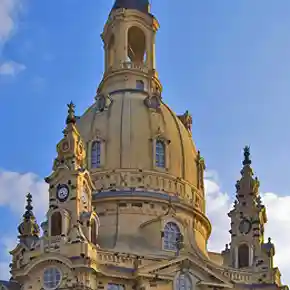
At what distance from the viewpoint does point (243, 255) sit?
71.2 m

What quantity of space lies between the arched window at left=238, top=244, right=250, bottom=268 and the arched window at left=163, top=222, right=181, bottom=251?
5256 millimetres

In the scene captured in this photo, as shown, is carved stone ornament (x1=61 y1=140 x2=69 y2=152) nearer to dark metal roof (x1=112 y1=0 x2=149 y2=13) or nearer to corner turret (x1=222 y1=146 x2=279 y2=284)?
corner turret (x1=222 y1=146 x2=279 y2=284)

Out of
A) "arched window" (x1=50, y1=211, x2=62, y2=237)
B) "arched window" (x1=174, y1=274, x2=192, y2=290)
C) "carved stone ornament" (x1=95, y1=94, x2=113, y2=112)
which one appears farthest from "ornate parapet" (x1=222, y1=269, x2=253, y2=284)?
"carved stone ornament" (x1=95, y1=94, x2=113, y2=112)

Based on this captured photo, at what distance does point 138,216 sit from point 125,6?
68.6ft

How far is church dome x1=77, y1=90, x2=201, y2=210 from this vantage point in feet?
234

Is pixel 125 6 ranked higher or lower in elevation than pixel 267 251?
higher

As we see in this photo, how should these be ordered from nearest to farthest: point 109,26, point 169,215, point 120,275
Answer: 1. point 120,275
2. point 169,215
3. point 109,26

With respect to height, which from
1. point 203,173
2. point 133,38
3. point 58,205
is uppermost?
point 133,38

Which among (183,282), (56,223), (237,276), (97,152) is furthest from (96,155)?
(237,276)

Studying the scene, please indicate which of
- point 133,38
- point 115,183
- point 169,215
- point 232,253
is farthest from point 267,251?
point 133,38

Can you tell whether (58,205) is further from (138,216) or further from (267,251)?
(267,251)

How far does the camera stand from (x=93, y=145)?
72750 millimetres

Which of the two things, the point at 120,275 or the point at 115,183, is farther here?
the point at 115,183

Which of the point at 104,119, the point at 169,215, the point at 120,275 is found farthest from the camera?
the point at 104,119
